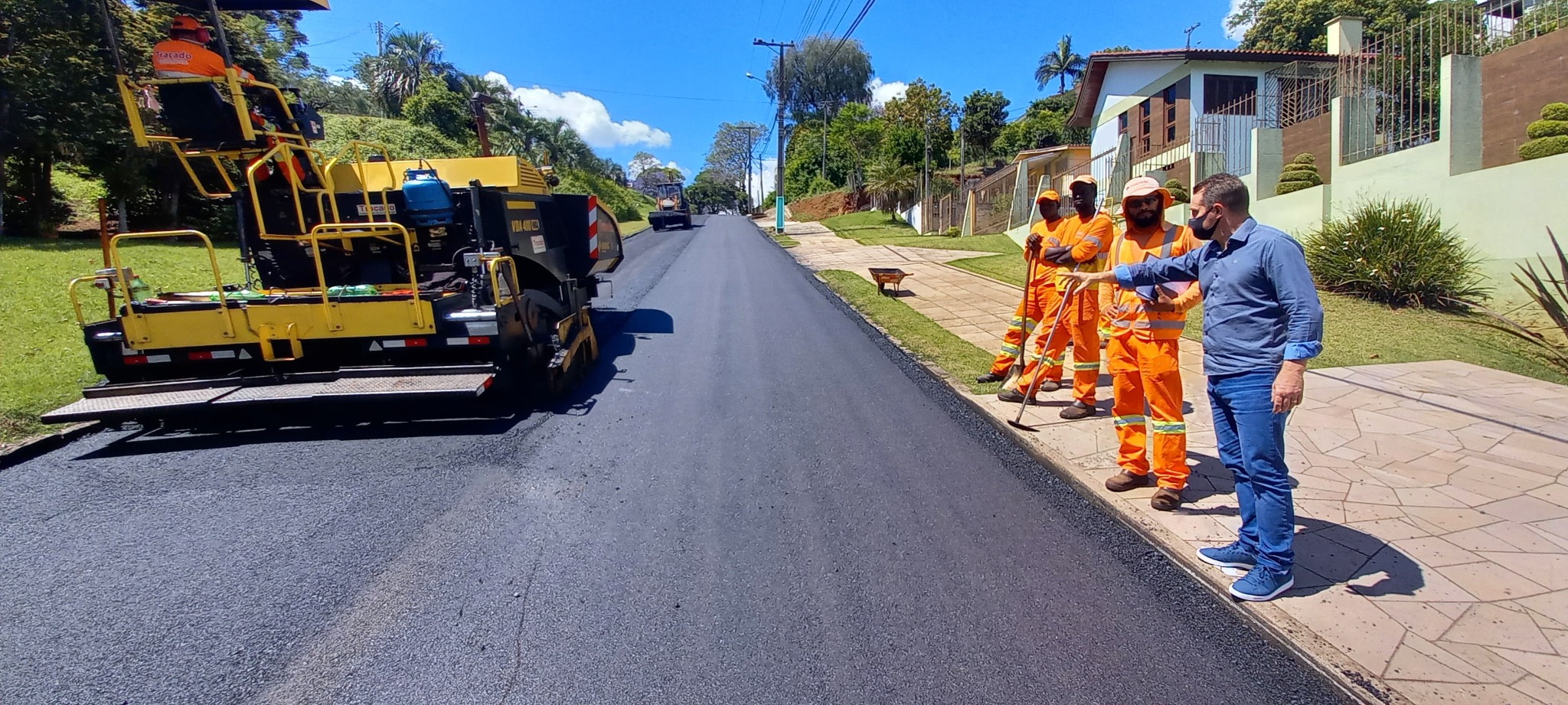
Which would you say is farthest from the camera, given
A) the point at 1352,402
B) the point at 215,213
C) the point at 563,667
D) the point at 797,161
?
the point at 797,161

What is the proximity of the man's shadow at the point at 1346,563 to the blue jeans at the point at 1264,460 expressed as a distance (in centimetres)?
17

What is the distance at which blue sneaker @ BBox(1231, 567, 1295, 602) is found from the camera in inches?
118

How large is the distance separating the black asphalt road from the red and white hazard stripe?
3105 millimetres

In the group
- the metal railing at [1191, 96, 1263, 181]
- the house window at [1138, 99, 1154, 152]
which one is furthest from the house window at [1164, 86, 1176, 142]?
the metal railing at [1191, 96, 1263, 181]

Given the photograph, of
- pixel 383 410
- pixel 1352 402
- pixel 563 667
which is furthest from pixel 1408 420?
pixel 383 410

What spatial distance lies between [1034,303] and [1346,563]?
11.6ft

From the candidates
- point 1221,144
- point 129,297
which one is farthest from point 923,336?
point 1221,144

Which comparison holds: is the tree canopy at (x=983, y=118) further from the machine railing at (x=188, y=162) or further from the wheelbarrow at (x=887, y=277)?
the machine railing at (x=188, y=162)

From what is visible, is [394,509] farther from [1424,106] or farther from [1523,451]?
[1424,106]

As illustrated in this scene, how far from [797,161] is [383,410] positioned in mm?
51366

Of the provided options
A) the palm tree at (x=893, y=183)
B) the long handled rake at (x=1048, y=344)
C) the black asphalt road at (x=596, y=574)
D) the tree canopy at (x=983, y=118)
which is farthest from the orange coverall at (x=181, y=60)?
the tree canopy at (x=983, y=118)

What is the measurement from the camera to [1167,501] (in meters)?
3.83

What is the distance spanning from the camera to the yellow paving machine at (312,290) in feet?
17.1

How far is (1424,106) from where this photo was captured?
31.4 ft
